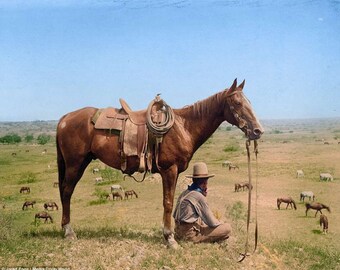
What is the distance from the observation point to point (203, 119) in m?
8.11

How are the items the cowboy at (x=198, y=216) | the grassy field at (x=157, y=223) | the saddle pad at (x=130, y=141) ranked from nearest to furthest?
the grassy field at (x=157, y=223) < the saddle pad at (x=130, y=141) < the cowboy at (x=198, y=216)

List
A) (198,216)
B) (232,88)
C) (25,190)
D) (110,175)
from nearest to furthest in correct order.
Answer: (232,88) → (198,216) → (25,190) → (110,175)

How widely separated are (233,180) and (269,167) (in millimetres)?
8833

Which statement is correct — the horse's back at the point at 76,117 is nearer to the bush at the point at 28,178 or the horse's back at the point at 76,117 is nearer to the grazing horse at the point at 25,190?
the grazing horse at the point at 25,190

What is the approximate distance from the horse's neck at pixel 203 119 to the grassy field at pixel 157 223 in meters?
2.28

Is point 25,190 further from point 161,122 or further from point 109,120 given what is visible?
point 161,122

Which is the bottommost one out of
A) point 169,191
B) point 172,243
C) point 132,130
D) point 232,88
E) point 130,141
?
point 172,243

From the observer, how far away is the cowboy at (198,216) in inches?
321

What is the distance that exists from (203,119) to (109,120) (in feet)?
6.26

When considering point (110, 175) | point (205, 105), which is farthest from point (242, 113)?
point (110, 175)

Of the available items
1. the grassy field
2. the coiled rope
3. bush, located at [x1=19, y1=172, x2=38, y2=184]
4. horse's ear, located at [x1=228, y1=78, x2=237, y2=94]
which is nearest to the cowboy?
the grassy field

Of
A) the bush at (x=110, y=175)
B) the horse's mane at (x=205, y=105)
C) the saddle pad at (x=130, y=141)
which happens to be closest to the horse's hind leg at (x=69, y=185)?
the saddle pad at (x=130, y=141)

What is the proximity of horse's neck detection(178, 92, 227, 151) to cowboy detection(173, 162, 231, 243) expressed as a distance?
59cm

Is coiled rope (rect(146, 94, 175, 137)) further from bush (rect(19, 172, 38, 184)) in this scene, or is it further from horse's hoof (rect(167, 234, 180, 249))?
bush (rect(19, 172, 38, 184))
